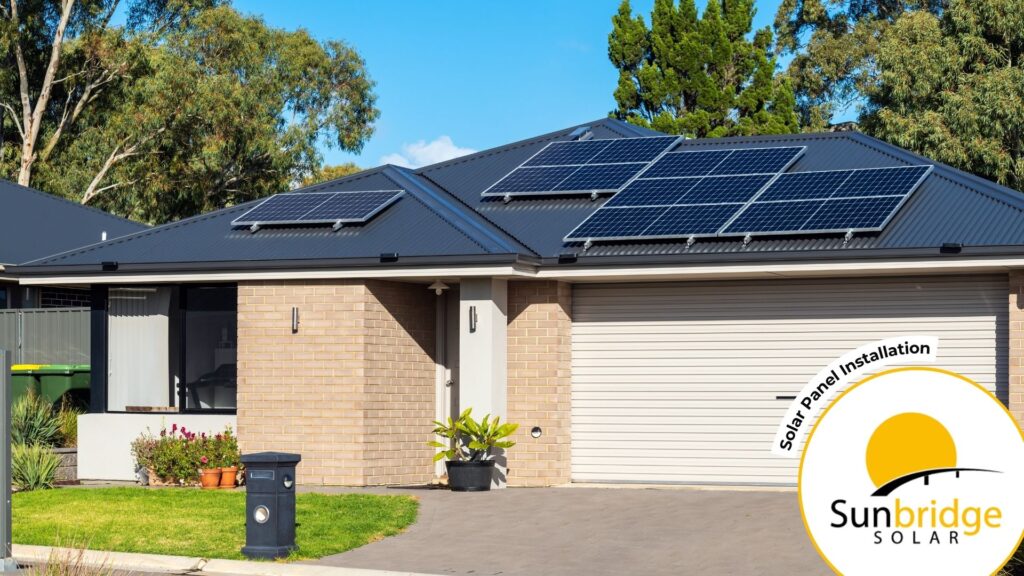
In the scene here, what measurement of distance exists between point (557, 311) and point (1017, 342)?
606 centimetres

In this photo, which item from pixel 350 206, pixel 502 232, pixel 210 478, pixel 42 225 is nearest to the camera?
pixel 210 478

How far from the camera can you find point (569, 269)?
19.0 m

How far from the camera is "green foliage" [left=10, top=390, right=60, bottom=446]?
68.6 feet

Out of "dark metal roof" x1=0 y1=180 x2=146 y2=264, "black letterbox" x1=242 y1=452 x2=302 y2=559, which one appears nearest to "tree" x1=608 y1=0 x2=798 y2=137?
"dark metal roof" x1=0 y1=180 x2=146 y2=264

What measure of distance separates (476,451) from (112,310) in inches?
Answer: 251

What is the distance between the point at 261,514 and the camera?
1330 cm

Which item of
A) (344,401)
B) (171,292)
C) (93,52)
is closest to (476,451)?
(344,401)

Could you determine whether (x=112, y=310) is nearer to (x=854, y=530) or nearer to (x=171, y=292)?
(x=171, y=292)

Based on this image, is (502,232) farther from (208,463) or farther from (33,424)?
(33,424)

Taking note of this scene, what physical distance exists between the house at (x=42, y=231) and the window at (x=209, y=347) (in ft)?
20.9

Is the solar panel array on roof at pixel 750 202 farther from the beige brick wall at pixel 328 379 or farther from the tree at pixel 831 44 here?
the tree at pixel 831 44

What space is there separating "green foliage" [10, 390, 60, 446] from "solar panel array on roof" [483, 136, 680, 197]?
24.7 ft

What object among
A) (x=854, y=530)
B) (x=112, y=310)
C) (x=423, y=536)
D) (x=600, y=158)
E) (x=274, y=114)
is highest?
(x=274, y=114)

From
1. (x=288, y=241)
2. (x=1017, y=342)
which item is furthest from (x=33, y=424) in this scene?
(x=1017, y=342)
